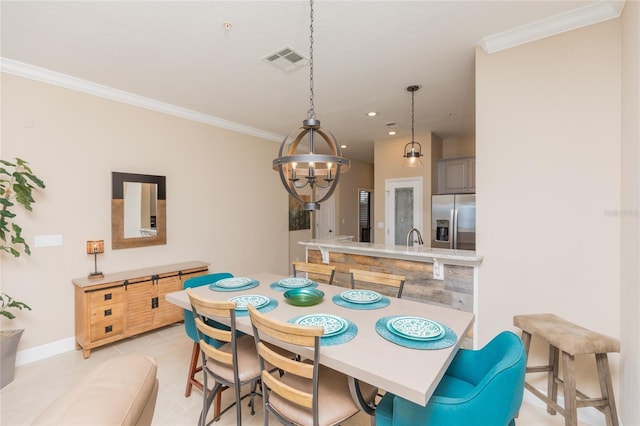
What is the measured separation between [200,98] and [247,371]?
327 centimetres

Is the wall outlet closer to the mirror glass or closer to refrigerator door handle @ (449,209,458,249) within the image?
refrigerator door handle @ (449,209,458,249)

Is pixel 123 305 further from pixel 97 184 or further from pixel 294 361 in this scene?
pixel 294 361

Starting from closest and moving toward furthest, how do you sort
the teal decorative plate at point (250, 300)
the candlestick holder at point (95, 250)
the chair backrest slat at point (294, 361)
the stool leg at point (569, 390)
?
the chair backrest slat at point (294, 361) → the stool leg at point (569, 390) → the teal decorative plate at point (250, 300) → the candlestick holder at point (95, 250)

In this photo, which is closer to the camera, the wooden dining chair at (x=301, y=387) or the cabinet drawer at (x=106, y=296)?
the wooden dining chair at (x=301, y=387)

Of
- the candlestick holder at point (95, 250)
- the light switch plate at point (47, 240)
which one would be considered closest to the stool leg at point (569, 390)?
the candlestick holder at point (95, 250)

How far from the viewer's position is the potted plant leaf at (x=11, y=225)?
2.51 metres

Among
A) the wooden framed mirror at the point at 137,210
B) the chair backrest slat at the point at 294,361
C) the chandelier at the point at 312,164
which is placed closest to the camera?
the chair backrest slat at the point at 294,361

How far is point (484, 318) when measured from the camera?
2.47m

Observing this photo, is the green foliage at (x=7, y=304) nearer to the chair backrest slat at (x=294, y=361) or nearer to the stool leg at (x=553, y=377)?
the chair backrest slat at (x=294, y=361)

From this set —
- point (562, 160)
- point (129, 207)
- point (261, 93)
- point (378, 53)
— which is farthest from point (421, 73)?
point (129, 207)

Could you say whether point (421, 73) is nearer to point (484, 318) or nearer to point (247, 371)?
point (484, 318)

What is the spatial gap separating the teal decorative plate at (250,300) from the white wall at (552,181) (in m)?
1.86

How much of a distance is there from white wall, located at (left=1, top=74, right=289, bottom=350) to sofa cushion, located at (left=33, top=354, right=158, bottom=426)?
2.79m

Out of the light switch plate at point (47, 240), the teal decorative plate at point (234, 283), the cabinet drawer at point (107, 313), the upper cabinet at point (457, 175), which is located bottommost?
the cabinet drawer at point (107, 313)
